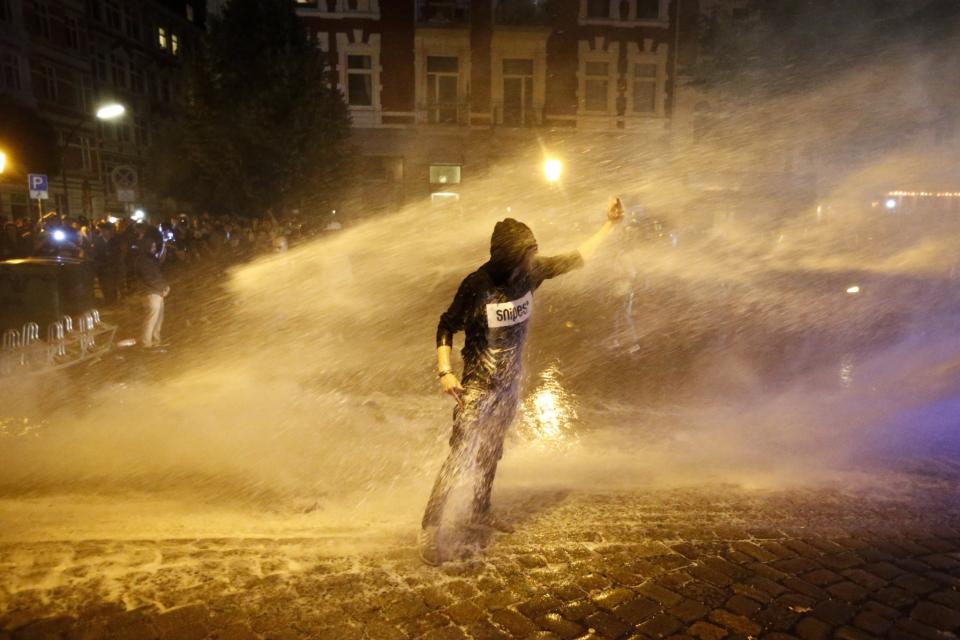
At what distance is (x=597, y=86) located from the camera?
2886 cm

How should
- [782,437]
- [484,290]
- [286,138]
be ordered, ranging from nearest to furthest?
1. [484,290]
2. [782,437]
3. [286,138]

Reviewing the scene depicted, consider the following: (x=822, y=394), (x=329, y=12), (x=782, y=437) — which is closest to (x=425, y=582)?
(x=782, y=437)

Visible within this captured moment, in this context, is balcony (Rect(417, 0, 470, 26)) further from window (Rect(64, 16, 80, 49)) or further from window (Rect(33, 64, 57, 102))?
window (Rect(64, 16, 80, 49))

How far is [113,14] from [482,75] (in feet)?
85.8

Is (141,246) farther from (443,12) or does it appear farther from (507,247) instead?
(443,12)

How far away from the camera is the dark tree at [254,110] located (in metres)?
21.2

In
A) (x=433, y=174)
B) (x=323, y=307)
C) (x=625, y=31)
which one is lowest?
(x=323, y=307)

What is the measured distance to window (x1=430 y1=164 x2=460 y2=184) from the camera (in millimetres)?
28531

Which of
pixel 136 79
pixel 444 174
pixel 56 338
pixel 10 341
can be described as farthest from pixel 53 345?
pixel 136 79

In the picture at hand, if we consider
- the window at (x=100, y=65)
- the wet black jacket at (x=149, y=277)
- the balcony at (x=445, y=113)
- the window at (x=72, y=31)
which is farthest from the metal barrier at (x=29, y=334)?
the window at (x=100, y=65)

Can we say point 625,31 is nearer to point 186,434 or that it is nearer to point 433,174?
point 433,174

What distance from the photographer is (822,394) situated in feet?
25.7

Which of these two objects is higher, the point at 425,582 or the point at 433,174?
the point at 433,174

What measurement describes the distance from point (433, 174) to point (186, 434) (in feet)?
76.4
